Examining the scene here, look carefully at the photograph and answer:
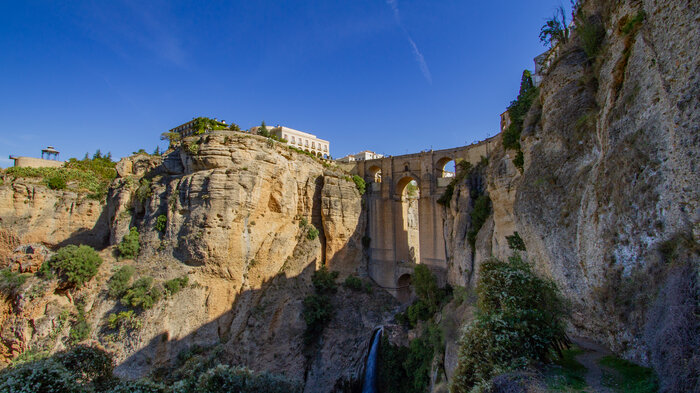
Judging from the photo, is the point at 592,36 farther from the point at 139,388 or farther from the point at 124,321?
the point at 124,321

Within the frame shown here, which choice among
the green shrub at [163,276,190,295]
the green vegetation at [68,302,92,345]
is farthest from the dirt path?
the green vegetation at [68,302,92,345]

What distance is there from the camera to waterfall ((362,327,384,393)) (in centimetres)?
2109

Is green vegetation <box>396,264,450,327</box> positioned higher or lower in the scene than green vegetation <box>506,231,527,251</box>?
lower

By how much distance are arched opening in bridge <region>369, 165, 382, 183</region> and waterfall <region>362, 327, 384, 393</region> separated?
12.8 meters

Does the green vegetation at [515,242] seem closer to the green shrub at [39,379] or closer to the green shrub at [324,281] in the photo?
the green shrub at [39,379]

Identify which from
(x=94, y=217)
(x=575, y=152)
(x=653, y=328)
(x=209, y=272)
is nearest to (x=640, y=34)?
(x=575, y=152)

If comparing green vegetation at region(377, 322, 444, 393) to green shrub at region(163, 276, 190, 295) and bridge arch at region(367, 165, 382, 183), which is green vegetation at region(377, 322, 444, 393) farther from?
bridge arch at region(367, 165, 382, 183)

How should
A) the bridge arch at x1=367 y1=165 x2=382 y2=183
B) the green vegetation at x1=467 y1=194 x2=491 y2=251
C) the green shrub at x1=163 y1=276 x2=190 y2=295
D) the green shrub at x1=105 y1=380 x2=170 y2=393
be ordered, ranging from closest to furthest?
the green shrub at x1=105 y1=380 x2=170 y2=393 < the green vegetation at x1=467 y1=194 x2=491 y2=251 < the green shrub at x1=163 y1=276 x2=190 y2=295 < the bridge arch at x1=367 y1=165 x2=382 y2=183

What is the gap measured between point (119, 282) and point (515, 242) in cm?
1899

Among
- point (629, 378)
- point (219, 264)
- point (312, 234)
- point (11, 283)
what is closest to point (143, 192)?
point (219, 264)

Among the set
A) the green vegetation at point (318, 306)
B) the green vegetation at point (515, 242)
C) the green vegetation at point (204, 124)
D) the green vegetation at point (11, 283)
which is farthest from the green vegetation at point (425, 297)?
the green vegetation at point (11, 283)

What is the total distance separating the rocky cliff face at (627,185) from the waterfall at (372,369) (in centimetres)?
1418

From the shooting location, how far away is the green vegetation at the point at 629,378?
552cm

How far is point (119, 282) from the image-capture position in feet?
60.2
